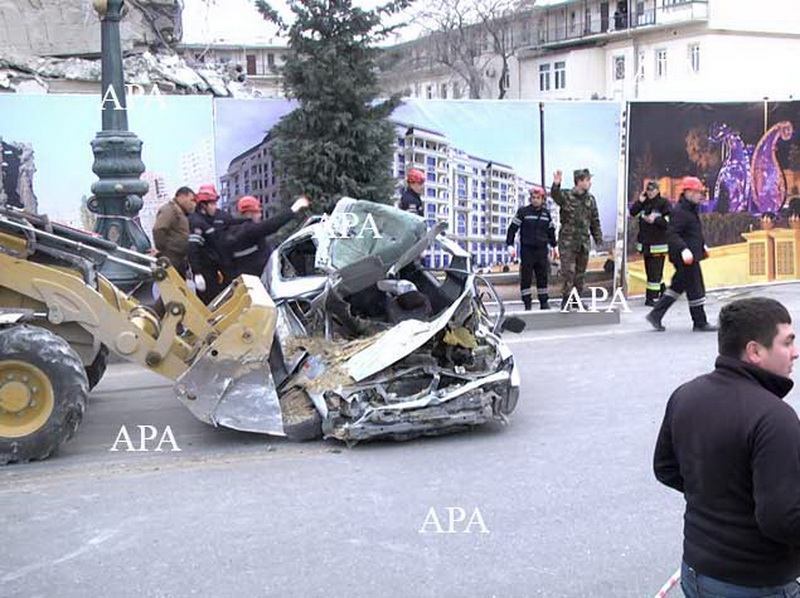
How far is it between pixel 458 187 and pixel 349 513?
8138mm

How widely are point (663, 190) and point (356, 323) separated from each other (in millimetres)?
7688

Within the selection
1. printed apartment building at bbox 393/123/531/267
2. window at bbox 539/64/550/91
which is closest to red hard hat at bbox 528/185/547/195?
printed apartment building at bbox 393/123/531/267

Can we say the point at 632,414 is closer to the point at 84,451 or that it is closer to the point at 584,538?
the point at 584,538

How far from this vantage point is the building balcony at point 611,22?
59.8 meters

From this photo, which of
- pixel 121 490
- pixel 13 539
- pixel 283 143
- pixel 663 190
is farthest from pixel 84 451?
pixel 663 190

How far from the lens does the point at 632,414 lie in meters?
7.47

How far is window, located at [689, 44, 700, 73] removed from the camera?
196 feet

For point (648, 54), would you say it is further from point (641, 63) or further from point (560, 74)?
point (560, 74)

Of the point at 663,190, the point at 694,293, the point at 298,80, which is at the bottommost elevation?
the point at 694,293

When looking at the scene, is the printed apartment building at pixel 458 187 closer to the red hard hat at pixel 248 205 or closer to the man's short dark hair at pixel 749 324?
the red hard hat at pixel 248 205

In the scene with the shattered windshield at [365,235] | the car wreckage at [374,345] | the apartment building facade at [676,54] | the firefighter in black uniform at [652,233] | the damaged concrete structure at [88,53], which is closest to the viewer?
the car wreckage at [374,345]

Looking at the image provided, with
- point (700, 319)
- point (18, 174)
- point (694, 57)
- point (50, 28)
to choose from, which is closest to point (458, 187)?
point (700, 319)

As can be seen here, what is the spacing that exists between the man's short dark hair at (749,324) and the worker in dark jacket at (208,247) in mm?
7171

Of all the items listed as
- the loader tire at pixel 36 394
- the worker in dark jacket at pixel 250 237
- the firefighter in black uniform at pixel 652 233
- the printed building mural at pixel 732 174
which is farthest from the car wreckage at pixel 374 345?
the printed building mural at pixel 732 174
